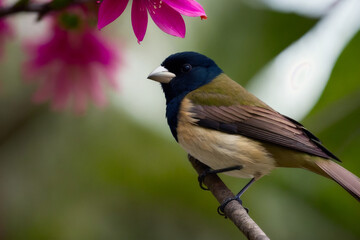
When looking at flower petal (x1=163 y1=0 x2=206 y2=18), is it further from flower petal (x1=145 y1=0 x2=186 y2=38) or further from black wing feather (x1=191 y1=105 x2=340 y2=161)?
black wing feather (x1=191 y1=105 x2=340 y2=161)

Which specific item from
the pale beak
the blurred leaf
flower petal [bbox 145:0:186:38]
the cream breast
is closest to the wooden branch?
the cream breast

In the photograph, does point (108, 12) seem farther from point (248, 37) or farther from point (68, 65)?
point (248, 37)

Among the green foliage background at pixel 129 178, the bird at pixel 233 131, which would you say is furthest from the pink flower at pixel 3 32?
the green foliage background at pixel 129 178

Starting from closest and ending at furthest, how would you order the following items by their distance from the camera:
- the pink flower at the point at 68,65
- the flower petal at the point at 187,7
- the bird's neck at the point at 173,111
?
the flower petal at the point at 187,7 < the pink flower at the point at 68,65 < the bird's neck at the point at 173,111

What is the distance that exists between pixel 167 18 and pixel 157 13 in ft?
0.08

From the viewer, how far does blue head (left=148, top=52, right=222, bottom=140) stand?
8.09 feet

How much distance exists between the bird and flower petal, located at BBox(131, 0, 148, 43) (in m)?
1.04

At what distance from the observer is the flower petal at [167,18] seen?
1.15m

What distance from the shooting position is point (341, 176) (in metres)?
1.96

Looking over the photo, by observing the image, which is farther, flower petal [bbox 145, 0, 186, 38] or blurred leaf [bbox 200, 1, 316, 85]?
blurred leaf [bbox 200, 1, 316, 85]

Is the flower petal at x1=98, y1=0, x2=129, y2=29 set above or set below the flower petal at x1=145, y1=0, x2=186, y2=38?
below

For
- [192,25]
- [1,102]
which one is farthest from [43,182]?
[192,25]

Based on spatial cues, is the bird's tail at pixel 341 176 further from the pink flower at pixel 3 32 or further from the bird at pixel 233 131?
the pink flower at pixel 3 32

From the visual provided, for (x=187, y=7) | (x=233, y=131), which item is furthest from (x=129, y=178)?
(x=187, y=7)
